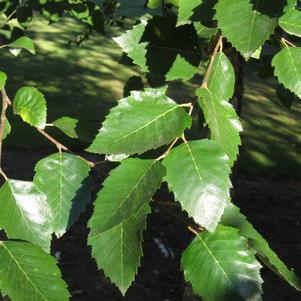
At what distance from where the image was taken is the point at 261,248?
106 cm

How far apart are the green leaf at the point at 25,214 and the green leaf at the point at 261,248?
362mm

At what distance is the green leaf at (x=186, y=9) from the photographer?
48.4 inches

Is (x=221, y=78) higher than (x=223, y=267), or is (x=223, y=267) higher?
(x=221, y=78)

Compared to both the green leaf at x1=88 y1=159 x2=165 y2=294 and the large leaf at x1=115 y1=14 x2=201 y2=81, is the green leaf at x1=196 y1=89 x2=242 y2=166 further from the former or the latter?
the large leaf at x1=115 y1=14 x2=201 y2=81

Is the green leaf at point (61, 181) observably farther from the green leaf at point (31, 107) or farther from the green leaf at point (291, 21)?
the green leaf at point (291, 21)

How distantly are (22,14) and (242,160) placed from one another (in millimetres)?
4008

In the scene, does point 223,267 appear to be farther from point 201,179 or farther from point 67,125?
point 67,125

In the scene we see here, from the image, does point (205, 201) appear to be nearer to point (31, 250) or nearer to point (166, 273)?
point (31, 250)

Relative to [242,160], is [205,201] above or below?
above

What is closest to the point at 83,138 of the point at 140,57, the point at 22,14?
the point at 140,57

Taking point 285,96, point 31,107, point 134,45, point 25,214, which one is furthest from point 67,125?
point 285,96

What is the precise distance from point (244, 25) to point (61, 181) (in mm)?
537

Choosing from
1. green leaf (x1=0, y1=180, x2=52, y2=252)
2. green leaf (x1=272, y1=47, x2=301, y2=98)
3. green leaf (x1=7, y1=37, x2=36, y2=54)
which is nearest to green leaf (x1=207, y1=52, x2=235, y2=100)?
green leaf (x1=272, y1=47, x2=301, y2=98)

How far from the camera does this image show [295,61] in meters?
1.22
